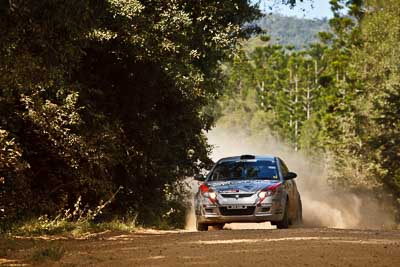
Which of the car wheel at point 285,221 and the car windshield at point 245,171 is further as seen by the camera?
the car windshield at point 245,171

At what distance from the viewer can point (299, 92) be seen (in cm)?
10562

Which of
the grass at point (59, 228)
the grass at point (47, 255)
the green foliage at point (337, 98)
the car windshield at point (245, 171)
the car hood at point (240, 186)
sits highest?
the grass at point (47, 255)

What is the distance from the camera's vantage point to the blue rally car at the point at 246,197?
16.6m

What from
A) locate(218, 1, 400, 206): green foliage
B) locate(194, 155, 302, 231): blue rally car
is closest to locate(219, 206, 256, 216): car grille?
locate(194, 155, 302, 231): blue rally car

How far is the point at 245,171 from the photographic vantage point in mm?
17812

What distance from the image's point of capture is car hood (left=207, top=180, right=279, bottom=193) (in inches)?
656

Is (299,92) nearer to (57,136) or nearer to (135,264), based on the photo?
(57,136)

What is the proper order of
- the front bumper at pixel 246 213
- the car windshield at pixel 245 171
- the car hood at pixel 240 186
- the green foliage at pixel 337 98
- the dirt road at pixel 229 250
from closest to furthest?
the dirt road at pixel 229 250
the front bumper at pixel 246 213
the car hood at pixel 240 186
the car windshield at pixel 245 171
the green foliage at pixel 337 98

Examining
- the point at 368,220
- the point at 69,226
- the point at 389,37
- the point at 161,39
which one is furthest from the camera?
the point at 389,37

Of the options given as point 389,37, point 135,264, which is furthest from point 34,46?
point 389,37

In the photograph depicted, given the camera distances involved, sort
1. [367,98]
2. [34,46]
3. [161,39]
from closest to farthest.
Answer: [34,46] → [161,39] → [367,98]

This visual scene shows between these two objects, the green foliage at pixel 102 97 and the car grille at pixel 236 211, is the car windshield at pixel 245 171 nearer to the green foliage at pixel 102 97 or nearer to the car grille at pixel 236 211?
the car grille at pixel 236 211

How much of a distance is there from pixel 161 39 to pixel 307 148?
7894 cm

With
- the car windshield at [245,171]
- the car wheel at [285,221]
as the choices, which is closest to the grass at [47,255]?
the car wheel at [285,221]
